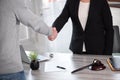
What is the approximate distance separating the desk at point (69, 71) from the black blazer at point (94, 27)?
0.43ft

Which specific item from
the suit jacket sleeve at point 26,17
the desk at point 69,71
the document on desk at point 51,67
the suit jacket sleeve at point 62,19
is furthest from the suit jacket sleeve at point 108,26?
the suit jacket sleeve at point 26,17

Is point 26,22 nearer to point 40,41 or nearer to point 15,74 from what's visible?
point 15,74

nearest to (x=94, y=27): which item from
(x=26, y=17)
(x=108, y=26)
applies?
(x=108, y=26)

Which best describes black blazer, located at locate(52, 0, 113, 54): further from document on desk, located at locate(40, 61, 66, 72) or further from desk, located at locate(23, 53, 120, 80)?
document on desk, located at locate(40, 61, 66, 72)

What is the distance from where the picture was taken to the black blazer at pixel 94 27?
2486mm

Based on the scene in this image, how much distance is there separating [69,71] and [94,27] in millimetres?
633

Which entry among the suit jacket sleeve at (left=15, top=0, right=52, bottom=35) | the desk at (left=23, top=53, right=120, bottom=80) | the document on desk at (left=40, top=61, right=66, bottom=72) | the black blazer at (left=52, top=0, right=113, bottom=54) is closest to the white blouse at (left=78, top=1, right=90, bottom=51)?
the black blazer at (left=52, top=0, right=113, bottom=54)

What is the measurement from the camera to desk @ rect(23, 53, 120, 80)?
194cm

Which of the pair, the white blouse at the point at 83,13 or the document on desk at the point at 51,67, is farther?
the white blouse at the point at 83,13

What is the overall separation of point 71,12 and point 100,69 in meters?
0.72

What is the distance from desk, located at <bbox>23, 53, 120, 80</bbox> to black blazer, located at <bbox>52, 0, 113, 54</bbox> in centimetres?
13

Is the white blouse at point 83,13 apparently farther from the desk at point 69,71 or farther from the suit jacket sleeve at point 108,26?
the desk at point 69,71

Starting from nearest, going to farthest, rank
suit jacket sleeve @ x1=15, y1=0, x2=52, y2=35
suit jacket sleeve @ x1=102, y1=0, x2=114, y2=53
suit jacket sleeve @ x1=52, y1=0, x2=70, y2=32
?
suit jacket sleeve @ x1=15, y1=0, x2=52, y2=35 < suit jacket sleeve @ x1=102, y1=0, x2=114, y2=53 < suit jacket sleeve @ x1=52, y1=0, x2=70, y2=32

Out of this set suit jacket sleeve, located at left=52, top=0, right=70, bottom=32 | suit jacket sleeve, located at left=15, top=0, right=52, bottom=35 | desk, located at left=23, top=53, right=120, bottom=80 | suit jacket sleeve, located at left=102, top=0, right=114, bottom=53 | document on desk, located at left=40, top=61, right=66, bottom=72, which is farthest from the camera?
suit jacket sleeve, located at left=52, top=0, right=70, bottom=32
